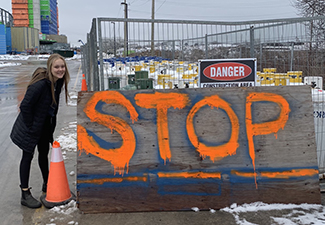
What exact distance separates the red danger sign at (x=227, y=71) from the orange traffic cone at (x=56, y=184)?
7.12 feet

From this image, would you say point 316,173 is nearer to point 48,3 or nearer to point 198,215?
point 198,215

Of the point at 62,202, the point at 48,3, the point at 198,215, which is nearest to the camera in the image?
the point at 198,215

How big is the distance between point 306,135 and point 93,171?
95.8 inches

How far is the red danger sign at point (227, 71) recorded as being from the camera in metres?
4.28

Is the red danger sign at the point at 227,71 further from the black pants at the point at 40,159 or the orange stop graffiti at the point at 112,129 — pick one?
the black pants at the point at 40,159

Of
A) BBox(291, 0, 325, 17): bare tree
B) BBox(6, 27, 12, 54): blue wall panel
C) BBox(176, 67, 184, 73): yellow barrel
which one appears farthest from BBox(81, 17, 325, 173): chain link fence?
BBox(6, 27, 12, 54): blue wall panel

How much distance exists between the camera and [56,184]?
375 centimetres

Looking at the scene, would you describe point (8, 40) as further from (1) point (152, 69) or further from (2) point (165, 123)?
(2) point (165, 123)

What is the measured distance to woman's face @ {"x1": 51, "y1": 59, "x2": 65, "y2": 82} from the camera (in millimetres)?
3670

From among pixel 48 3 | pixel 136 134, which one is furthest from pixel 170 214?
pixel 48 3

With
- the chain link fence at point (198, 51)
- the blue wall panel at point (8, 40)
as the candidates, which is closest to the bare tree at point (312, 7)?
the chain link fence at point (198, 51)

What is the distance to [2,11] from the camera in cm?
9125

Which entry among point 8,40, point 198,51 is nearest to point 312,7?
point 198,51

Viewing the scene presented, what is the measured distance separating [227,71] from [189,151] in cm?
135
